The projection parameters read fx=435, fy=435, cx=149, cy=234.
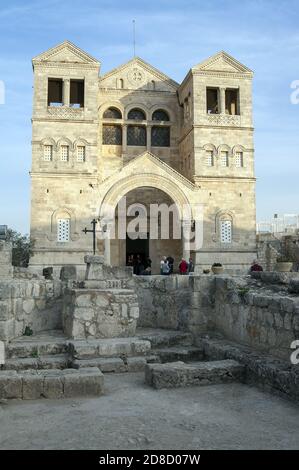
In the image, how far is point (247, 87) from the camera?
26.8 metres

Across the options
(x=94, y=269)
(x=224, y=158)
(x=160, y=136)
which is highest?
(x=160, y=136)

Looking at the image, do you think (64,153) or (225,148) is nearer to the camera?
(64,153)

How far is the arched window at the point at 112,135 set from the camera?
2817cm

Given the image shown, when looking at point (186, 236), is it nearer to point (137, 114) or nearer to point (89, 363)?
point (137, 114)

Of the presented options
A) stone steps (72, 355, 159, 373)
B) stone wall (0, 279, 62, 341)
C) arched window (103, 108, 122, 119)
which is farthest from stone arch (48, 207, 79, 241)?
stone steps (72, 355, 159, 373)

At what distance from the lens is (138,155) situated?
25.9 meters

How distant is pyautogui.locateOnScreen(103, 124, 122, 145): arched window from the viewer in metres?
28.2

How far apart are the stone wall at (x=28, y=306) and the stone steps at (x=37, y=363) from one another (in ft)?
2.69

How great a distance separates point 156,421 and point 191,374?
155 cm

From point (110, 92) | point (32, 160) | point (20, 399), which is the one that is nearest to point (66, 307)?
point (20, 399)

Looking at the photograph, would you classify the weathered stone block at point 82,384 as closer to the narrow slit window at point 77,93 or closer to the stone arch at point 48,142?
the stone arch at point 48,142

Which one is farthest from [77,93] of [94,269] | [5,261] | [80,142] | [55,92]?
[94,269]

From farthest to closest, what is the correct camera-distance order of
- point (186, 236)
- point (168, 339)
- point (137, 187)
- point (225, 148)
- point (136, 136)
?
point (136, 136), point (225, 148), point (186, 236), point (137, 187), point (168, 339)
